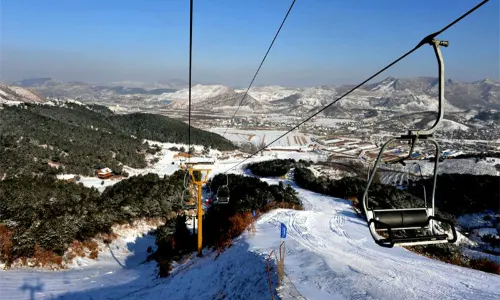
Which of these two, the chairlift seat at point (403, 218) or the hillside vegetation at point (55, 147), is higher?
the chairlift seat at point (403, 218)

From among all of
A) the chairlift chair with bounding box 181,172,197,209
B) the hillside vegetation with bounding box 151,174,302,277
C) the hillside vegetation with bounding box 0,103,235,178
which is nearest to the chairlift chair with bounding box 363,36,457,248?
the chairlift chair with bounding box 181,172,197,209

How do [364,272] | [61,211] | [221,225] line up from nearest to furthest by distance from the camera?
[364,272]
[61,211]
[221,225]

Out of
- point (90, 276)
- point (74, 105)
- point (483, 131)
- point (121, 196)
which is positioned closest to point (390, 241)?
point (90, 276)

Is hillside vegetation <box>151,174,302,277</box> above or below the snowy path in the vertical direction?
below

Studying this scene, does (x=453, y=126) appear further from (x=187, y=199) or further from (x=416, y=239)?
(x=416, y=239)

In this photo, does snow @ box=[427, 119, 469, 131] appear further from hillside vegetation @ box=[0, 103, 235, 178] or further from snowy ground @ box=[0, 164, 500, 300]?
snowy ground @ box=[0, 164, 500, 300]

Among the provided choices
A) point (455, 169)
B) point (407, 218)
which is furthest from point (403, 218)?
point (455, 169)

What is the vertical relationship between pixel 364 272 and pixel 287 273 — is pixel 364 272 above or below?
above

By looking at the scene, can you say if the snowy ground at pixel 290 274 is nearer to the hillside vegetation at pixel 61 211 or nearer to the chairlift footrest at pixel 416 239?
the hillside vegetation at pixel 61 211

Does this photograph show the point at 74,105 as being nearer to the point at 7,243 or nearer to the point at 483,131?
the point at 7,243

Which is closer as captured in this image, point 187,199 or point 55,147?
point 187,199

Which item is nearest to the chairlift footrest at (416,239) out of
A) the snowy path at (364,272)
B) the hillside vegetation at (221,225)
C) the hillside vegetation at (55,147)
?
the snowy path at (364,272)

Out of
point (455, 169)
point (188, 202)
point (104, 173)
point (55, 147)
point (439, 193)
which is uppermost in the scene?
point (55, 147)
